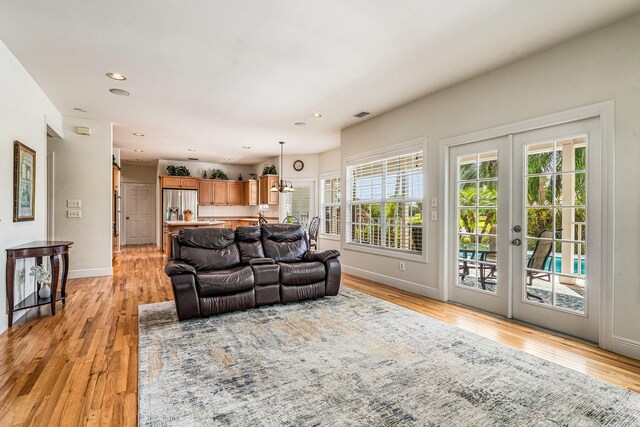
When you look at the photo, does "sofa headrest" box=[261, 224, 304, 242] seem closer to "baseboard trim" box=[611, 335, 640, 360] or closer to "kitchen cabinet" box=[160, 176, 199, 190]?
"baseboard trim" box=[611, 335, 640, 360]

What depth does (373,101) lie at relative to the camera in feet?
15.0

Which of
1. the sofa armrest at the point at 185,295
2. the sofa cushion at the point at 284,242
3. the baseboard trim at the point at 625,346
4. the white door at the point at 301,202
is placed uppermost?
the white door at the point at 301,202

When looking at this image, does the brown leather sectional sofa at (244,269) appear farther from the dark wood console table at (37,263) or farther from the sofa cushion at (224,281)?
the dark wood console table at (37,263)

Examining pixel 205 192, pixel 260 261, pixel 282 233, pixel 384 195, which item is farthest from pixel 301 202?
pixel 260 261

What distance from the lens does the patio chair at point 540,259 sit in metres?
3.19

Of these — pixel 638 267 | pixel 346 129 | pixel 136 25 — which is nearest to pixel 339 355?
pixel 638 267

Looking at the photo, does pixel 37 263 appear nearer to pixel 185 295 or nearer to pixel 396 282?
pixel 185 295

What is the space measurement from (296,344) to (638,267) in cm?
280

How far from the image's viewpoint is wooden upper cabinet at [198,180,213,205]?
9.88 metres

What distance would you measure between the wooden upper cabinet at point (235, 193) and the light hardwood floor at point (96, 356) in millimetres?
6070

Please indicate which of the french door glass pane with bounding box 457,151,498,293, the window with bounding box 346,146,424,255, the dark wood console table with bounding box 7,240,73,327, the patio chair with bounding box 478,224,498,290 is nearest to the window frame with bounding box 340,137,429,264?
the window with bounding box 346,146,424,255

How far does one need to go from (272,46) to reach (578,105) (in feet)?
9.28

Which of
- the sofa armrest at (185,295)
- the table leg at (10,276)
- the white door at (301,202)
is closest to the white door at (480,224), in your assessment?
the sofa armrest at (185,295)

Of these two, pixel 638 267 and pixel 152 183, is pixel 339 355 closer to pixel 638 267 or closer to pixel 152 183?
Answer: pixel 638 267
